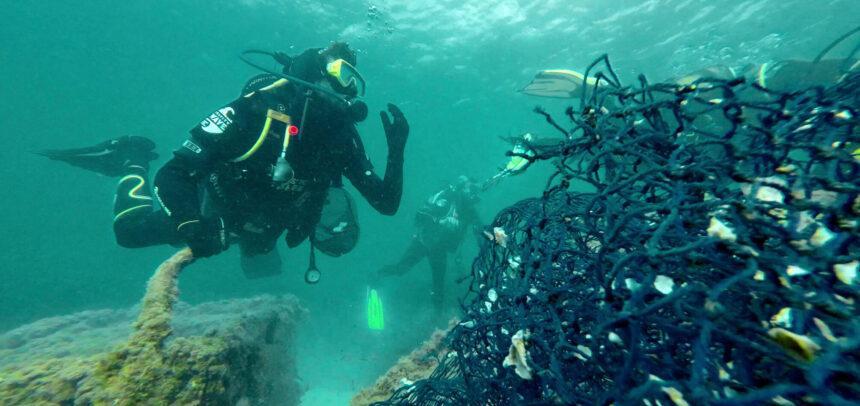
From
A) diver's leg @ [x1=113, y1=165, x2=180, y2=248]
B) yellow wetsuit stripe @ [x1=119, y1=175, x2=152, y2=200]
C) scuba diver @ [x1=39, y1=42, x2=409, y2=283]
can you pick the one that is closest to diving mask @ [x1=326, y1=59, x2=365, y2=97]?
scuba diver @ [x1=39, y1=42, x2=409, y2=283]

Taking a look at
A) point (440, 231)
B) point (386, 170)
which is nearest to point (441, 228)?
point (440, 231)

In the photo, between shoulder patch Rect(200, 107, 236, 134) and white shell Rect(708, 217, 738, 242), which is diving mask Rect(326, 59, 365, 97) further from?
white shell Rect(708, 217, 738, 242)

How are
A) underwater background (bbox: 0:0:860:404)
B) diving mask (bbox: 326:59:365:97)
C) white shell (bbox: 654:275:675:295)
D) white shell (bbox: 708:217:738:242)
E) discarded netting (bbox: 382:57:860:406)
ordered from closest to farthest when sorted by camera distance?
discarded netting (bbox: 382:57:860:406) < white shell (bbox: 708:217:738:242) < white shell (bbox: 654:275:675:295) < diving mask (bbox: 326:59:365:97) < underwater background (bbox: 0:0:860:404)

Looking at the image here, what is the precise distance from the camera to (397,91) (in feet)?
106

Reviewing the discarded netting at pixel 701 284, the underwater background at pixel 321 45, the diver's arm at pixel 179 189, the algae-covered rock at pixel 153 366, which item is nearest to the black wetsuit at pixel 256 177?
the diver's arm at pixel 179 189

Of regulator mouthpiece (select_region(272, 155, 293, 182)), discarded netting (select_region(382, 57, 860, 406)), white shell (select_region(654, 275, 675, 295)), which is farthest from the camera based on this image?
regulator mouthpiece (select_region(272, 155, 293, 182))

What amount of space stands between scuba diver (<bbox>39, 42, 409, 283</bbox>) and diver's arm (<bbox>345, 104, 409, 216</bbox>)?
0.02 m

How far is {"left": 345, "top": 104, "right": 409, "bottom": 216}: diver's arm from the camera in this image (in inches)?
203

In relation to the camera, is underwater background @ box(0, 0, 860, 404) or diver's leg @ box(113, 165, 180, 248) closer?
diver's leg @ box(113, 165, 180, 248)

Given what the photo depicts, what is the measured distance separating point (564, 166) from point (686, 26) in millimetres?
28070

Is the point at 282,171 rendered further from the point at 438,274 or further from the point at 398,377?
the point at 438,274

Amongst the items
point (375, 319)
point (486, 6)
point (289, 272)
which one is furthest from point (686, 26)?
point (289, 272)

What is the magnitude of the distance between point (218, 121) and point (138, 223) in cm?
210

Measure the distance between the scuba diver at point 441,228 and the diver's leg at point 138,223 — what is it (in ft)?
31.4
